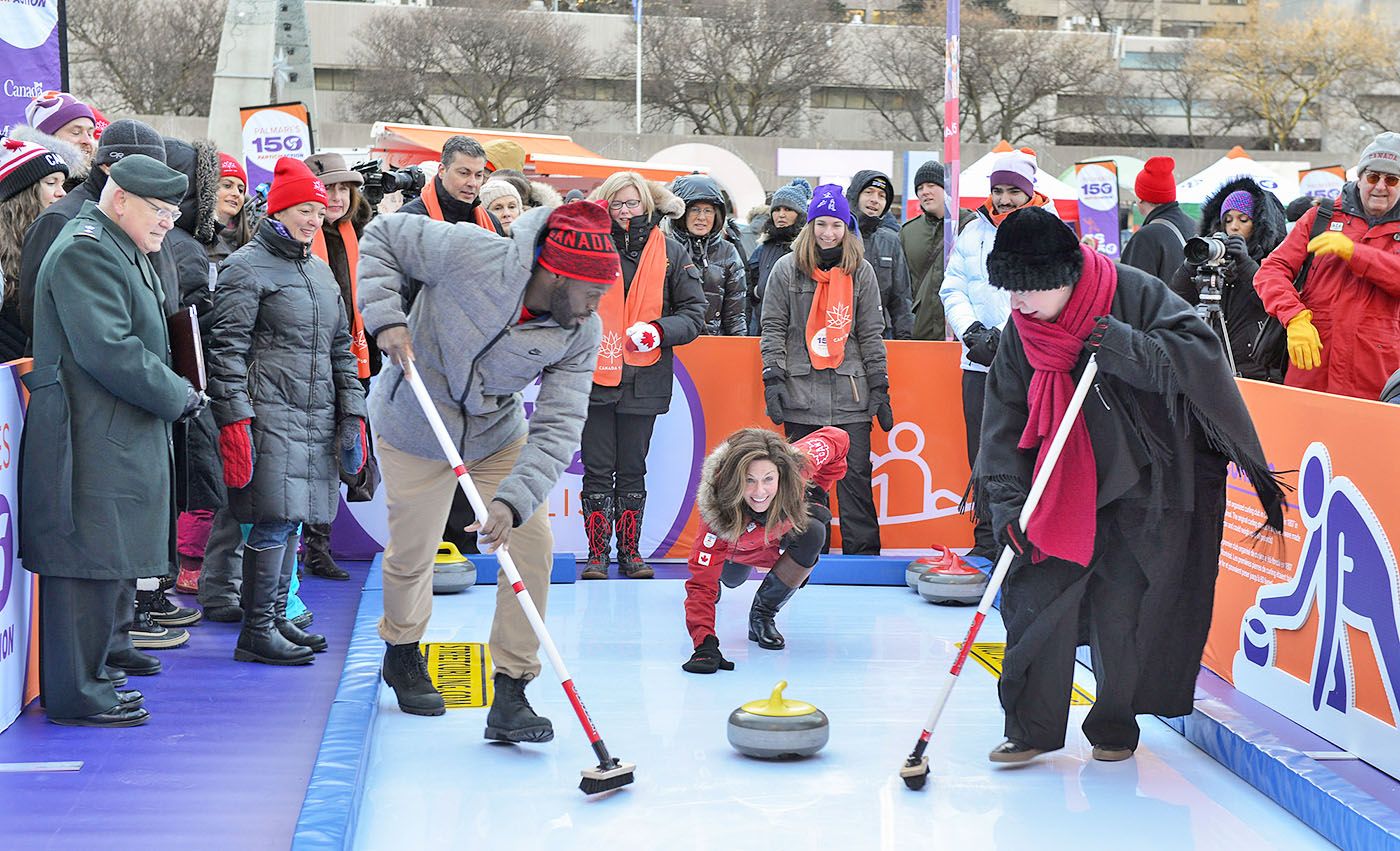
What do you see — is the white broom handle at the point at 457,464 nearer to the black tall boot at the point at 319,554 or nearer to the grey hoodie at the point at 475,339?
the grey hoodie at the point at 475,339

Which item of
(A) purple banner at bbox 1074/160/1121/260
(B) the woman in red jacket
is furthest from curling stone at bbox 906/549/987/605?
(A) purple banner at bbox 1074/160/1121/260

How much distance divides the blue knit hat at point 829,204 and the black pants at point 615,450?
1.26 m

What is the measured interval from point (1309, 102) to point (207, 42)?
88.2 feet

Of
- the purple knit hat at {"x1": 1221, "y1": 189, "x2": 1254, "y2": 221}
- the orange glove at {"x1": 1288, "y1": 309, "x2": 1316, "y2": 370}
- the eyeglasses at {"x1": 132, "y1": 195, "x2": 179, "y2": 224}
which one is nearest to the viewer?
the eyeglasses at {"x1": 132, "y1": 195, "x2": 179, "y2": 224}

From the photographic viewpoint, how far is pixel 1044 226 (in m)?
3.93

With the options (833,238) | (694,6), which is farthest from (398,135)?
(694,6)

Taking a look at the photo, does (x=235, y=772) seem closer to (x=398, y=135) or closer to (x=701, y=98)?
(x=398, y=135)

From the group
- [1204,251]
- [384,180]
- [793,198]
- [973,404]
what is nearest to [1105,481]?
[1204,251]

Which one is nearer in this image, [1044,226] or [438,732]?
[1044,226]

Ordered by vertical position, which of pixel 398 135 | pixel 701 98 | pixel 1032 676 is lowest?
pixel 1032 676

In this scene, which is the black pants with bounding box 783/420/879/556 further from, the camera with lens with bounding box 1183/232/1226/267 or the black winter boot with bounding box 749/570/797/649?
the camera with lens with bounding box 1183/232/1226/267

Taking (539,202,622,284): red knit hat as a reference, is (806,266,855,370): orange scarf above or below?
below

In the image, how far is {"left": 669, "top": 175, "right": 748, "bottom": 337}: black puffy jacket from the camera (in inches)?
289

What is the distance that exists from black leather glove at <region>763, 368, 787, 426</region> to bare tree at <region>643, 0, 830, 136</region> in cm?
2832
